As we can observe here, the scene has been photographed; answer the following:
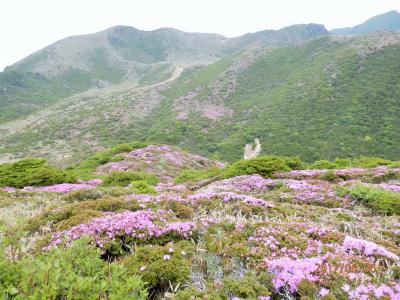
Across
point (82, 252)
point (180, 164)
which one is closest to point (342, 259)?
→ point (82, 252)

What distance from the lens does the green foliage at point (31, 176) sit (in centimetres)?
1975

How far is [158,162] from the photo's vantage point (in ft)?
109

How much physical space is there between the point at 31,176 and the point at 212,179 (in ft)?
37.4

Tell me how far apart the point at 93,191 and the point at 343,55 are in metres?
76.5

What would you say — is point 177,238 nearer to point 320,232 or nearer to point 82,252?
point 82,252

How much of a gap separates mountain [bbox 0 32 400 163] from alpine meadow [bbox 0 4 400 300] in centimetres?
38

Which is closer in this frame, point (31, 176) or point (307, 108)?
point (31, 176)

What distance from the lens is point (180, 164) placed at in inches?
1387

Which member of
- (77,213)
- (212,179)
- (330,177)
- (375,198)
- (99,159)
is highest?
(77,213)

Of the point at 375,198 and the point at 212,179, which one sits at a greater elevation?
the point at 375,198

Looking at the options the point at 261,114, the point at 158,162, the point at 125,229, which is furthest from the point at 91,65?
the point at 125,229

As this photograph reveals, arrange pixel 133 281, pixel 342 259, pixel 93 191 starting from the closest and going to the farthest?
pixel 133 281, pixel 342 259, pixel 93 191

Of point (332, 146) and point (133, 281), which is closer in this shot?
point (133, 281)

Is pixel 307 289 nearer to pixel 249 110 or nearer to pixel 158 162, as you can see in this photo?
pixel 158 162
